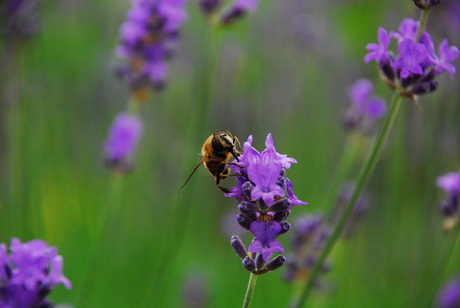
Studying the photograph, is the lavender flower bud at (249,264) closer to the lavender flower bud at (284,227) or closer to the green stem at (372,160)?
the lavender flower bud at (284,227)

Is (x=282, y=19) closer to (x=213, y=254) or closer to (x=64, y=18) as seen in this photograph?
(x=64, y=18)

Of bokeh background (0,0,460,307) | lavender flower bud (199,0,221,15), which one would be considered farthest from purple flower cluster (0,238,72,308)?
lavender flower bud (199,0,221,15)

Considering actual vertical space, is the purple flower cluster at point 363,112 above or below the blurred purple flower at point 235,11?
below

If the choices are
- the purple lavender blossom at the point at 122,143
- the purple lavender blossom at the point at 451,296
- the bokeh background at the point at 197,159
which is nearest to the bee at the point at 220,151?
the bokeh background at the point at 197,159

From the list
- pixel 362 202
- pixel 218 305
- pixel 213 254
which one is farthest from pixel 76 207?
pixel 362 202

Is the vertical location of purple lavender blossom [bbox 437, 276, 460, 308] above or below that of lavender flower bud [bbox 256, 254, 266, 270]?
above

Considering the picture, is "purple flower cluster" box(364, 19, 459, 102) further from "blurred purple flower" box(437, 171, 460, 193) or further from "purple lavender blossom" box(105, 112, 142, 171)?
"purple lavender blossom" box(105, 112, 142, 171)
